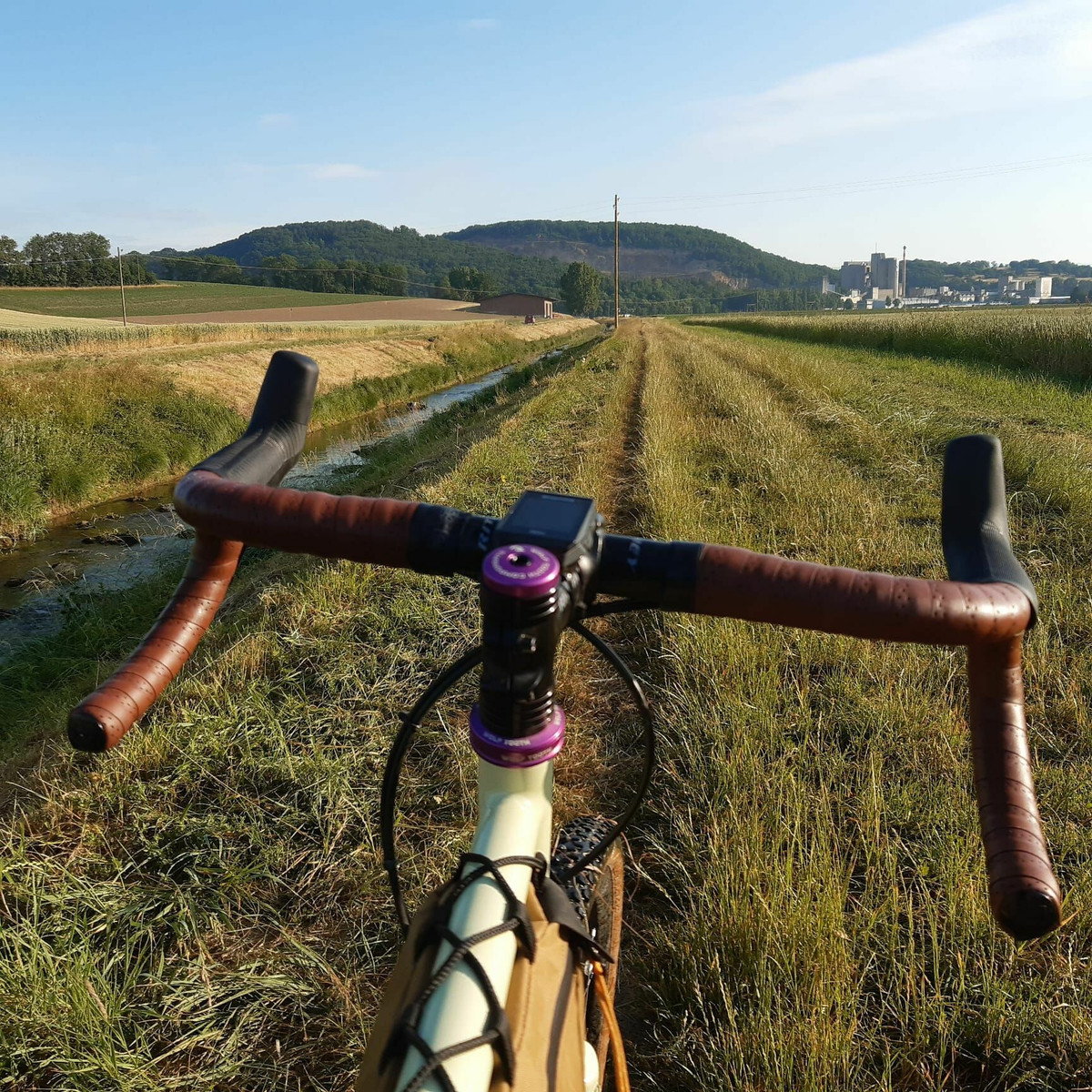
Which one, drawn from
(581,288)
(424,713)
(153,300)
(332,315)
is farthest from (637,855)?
(581,288)

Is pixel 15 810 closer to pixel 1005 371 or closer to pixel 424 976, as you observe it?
pixel 424 976

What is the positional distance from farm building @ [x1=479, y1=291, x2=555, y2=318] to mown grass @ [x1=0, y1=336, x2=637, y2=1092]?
94.3m

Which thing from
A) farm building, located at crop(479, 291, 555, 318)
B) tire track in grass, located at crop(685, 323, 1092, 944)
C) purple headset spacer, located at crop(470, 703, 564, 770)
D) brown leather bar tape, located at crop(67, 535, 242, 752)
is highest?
farm building, located at crop(479, 291, 555, 318)

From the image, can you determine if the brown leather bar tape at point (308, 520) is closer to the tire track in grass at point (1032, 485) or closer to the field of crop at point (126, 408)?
the tire track in grass at point (1032, 485)

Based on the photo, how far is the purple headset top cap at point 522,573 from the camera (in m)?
0.71

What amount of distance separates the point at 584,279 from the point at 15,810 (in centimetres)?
13042

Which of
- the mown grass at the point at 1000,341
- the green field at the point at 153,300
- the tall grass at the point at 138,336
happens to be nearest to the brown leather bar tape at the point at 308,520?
the mown grass at the point at 1000,341

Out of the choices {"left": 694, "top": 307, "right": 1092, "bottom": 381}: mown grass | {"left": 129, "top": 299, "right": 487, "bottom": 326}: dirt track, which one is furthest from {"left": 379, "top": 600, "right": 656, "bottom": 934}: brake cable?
{"left": 129, "top": 299, "right": 487, "bottom": 326}: dirt track

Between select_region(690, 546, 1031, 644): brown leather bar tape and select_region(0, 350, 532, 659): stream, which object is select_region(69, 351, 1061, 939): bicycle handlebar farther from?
select_region(0, 350, 532, 659): stream

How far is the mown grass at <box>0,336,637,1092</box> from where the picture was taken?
5.73 ft

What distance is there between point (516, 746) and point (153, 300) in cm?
7621

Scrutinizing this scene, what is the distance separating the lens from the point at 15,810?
2643 mm

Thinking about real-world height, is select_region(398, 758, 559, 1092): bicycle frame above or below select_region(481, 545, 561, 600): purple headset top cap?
below

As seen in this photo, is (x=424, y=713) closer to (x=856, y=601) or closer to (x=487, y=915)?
(x=487, y=915)
